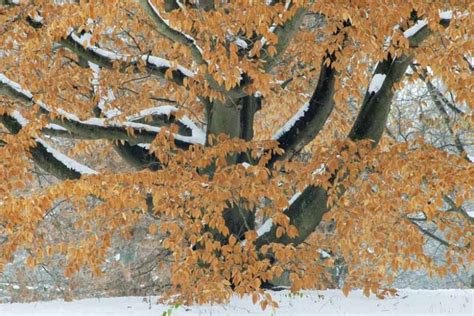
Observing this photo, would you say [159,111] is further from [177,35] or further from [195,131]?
[177,35]

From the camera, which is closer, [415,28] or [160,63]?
[415,28]

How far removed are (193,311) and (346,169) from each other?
2.99 metres

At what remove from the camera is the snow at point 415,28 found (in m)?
8.38

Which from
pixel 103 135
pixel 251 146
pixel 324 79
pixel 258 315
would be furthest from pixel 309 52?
pixel 258 315

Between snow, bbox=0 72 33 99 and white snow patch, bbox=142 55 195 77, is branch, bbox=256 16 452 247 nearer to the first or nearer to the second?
white snow patch, bbox=142 55 195 77

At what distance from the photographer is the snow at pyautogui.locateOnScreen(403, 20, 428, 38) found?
838cm

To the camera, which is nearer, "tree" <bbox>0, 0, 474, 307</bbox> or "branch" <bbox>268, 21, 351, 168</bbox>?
"tree" <bbox>0, 0, 474, 307</bbox>

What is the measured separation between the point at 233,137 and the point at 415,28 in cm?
322

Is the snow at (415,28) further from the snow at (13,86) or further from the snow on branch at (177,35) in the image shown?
the snow at (13,86)

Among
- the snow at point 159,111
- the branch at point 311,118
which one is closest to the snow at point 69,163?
the snow at point 159,111

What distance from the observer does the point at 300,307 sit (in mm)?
8461

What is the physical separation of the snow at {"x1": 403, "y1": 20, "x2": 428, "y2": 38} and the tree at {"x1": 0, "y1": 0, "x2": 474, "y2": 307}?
0.13ft

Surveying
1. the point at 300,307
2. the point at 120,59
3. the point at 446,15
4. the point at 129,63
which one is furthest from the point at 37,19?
the point at 446,15

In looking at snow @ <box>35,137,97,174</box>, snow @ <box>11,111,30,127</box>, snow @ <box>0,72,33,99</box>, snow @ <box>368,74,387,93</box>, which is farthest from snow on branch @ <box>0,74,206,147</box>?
snow @ <box>368,74,387,93</box>
